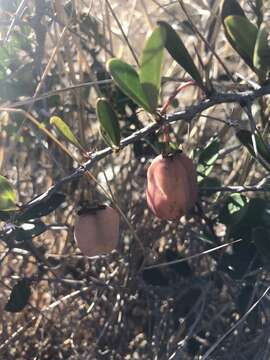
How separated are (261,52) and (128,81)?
163 millimetres

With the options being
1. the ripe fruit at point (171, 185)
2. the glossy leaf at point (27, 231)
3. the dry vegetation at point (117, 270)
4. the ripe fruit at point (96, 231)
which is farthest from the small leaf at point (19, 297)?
the ripe fruit at point (171, 185)

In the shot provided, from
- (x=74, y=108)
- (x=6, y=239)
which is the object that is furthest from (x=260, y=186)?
(x=74, y=108)

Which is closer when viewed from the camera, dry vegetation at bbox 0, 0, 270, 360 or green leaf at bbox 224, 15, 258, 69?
green leaf at bbox 224, 15, 258, 69

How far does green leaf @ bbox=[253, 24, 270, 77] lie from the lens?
0.82 metres

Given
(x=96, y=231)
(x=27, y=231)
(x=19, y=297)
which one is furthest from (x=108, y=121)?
(x=19, y=297)

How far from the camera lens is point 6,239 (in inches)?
44.5

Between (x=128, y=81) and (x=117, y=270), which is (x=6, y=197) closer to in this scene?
(x=128, y=81)

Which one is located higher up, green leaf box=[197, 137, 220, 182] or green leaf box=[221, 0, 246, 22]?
green leaf box=[221, 0, 246, 22]

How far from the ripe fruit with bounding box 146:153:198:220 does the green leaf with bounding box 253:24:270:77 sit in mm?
145

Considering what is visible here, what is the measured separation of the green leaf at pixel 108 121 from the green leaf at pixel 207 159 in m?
0.28

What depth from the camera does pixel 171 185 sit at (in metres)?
0.87

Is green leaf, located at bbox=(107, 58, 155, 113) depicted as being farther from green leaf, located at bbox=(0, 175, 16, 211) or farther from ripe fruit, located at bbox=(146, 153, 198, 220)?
green leaf, located at bbox=(0, 175, 16, 211)

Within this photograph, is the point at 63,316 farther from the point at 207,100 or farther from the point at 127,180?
the point at 207,100

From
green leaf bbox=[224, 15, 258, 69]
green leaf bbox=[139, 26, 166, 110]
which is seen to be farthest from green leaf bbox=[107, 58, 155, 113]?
green leaf bbox=[224, 15, 258, 69]
